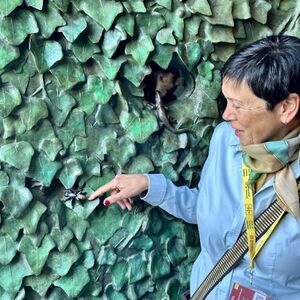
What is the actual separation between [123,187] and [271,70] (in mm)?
469

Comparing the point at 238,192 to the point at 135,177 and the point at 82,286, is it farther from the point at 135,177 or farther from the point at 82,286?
the point at 82,286

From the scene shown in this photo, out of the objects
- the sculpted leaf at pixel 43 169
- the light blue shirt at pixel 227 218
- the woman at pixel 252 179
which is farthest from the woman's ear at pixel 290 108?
the sculpted leaf at pixel 43 169

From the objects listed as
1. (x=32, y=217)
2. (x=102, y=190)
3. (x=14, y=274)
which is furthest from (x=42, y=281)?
(x=102, y=190)

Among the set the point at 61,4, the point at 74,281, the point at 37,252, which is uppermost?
the point at 61,4

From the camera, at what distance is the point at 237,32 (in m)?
1.57

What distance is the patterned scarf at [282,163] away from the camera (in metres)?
1.31

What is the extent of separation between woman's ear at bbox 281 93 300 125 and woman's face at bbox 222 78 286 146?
1 cm

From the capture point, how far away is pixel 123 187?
148 cm

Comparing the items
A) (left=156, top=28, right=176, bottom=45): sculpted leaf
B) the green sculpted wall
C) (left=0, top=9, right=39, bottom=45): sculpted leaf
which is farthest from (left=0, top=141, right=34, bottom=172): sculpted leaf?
(left=156, top=28, right=176, bottom=45): sculpted leaf

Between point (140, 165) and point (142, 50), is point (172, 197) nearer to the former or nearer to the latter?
point (140, 165)

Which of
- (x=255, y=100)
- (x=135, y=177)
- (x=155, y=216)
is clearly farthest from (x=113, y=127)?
(x=255, y=100)

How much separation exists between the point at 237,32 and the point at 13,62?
58 cm

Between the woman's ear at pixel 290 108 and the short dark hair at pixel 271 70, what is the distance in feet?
0.04

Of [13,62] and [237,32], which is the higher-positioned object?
[13,62]
